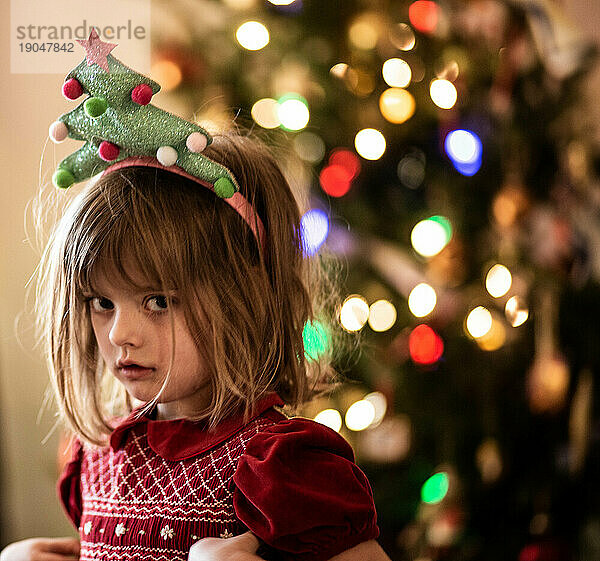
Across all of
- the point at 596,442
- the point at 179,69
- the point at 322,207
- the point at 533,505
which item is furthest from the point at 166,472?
the point at 596,442

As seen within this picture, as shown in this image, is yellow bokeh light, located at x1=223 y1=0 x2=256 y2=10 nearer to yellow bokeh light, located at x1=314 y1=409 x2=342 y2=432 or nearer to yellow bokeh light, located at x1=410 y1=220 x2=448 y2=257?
yellow bokeh light, located at x1=410 y1=220 x2=448 y2=257

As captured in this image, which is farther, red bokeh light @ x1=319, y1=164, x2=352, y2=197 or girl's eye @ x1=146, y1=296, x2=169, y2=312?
red bokeh light @ x1=319, y1=164, x2=352, y2=197

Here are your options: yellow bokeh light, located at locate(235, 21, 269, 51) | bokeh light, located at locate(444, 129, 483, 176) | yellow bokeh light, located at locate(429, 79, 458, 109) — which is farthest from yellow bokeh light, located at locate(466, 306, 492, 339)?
Answer: yellow bokeh light, located at locate(235, 21, 269, 51)

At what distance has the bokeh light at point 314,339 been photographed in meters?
0.87

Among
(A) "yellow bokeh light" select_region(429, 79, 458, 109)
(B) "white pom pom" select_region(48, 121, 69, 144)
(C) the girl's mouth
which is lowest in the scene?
(C) the girl's mouth

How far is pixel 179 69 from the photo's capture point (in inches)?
52.5

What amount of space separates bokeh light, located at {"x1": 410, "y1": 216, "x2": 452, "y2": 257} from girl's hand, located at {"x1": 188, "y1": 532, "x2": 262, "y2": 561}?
0.83 m

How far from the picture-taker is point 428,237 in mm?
1394

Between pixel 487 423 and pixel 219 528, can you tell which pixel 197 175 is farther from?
pixel 487 423

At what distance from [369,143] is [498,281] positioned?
14.5 inches

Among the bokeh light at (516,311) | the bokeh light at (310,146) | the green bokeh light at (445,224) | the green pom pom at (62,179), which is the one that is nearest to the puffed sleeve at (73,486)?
the green pom pom at (62,179)

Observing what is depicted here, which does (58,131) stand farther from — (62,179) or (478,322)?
Result: (478,322)

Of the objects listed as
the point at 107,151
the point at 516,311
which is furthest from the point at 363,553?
the point at 516,311

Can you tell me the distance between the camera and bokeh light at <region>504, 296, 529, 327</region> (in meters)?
1.47
